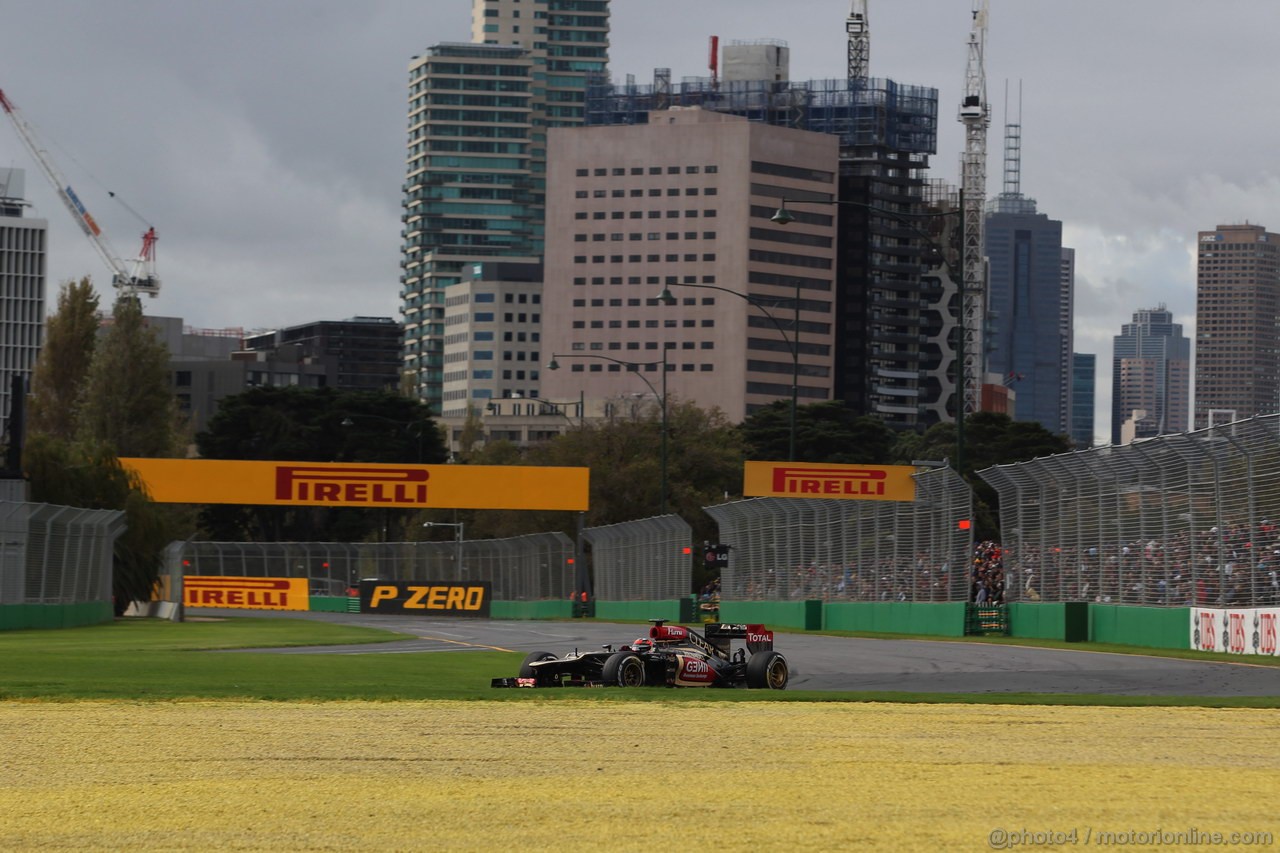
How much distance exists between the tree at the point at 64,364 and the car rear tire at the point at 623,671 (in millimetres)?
96320

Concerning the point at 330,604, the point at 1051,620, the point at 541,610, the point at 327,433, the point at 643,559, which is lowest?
the point at 330,604

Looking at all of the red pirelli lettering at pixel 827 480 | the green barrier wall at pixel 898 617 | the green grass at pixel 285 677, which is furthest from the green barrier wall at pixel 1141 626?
the red pirelli lettering at pixel 827 480

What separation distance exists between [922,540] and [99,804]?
31341 millimetres

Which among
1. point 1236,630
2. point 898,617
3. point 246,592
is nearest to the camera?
point 1236,630

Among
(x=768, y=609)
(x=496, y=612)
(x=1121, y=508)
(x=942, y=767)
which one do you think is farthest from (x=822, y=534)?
(x=942, y=767)

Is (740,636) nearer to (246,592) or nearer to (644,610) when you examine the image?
(644,610)

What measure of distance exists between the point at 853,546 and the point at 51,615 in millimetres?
18206

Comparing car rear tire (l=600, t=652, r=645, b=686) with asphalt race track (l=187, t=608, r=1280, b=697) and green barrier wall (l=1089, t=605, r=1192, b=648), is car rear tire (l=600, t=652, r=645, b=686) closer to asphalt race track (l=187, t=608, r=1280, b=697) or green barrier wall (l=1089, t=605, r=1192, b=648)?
asphalt race track (l=187, t=608, r=1280, b=697)

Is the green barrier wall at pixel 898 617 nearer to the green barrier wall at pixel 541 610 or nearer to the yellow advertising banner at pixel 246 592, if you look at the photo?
the green barrier wall at pixel 541 610

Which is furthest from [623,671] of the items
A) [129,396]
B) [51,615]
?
[129,396]

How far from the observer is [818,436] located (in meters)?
126

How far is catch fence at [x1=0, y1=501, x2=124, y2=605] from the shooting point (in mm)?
37781

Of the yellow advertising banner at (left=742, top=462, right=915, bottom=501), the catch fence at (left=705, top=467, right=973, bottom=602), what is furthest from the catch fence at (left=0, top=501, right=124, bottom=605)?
the yellow advertising banner at (left=742, top=462, right=915, bottom=501)

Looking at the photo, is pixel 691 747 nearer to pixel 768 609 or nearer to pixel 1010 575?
pixel 1010 575
